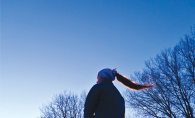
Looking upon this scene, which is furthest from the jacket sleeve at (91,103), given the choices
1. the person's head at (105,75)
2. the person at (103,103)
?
the person's head at (105,75)

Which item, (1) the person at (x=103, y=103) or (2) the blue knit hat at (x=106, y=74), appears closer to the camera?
(1) the person at (x=103, y=103)

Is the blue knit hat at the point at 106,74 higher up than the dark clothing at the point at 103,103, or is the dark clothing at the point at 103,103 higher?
the blue knit hat at the point at 106,74

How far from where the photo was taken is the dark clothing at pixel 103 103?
1.69m

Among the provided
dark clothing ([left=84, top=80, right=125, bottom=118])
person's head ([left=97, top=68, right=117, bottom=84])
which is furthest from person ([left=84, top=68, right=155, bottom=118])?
person's head ([left=97, top=68, right=117, bottom=84])

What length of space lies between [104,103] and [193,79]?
11665 mm

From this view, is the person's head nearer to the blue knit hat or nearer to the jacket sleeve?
the blue knit hat

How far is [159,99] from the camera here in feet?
38.0

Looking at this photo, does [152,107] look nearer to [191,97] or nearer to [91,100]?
[191,97]

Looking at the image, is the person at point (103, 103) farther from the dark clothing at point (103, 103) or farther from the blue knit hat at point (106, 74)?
the blue knit hat at point (106, 74)

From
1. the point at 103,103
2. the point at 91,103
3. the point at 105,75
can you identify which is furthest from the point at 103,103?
the point at 105,75

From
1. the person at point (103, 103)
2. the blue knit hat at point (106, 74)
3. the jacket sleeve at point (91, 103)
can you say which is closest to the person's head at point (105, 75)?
the blue knit hat at point (106, 74)

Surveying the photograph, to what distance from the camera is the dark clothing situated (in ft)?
5.55

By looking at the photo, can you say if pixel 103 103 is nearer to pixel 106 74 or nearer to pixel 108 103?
pixel 108 103

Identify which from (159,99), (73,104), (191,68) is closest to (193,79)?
(191,68)
